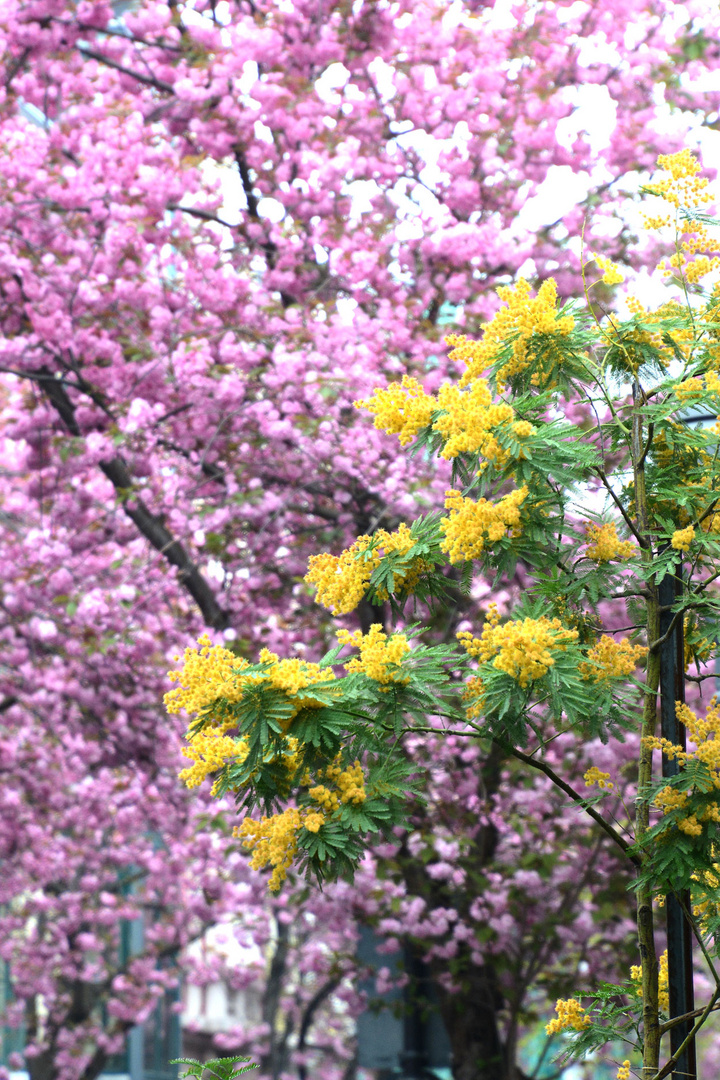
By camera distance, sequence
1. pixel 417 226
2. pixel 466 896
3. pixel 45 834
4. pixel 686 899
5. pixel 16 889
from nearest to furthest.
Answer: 1. pixel 686 899
2. pixel 466 896
3. pixel 417 226
4. pixel 45 834
5. pixel 16 889

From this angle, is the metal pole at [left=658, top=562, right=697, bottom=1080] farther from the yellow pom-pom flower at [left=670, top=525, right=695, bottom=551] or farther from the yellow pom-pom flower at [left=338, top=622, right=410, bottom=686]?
the yellow pom-pom flower at [left=338, top=622, right=410, bottom=686]

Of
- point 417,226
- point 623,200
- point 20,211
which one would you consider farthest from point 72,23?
point 623,200

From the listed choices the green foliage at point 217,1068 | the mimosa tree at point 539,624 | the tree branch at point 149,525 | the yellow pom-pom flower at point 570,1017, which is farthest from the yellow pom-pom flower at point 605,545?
the tree branch at point 149,525

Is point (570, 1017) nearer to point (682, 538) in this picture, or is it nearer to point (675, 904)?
point (675, 904)

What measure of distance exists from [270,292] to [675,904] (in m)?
6.35

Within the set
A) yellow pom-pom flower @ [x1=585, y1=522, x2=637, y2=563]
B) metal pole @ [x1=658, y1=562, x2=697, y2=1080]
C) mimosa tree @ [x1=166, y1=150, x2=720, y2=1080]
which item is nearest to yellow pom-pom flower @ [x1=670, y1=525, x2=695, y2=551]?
mimosa tree @ [x1=166, y1=150, x2=720, y2=1080]

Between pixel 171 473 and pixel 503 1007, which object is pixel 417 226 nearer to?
pixel 171 473

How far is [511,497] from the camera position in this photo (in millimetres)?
3664

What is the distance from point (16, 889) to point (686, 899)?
39.7ft

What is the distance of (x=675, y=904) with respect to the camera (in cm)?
404

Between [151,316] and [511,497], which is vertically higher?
[151,316]

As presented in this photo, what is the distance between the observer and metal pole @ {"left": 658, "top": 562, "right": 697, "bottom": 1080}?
4004mm

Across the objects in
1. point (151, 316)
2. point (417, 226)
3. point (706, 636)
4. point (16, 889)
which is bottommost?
point (706, 636)

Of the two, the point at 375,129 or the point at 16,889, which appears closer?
the point at 375,129
